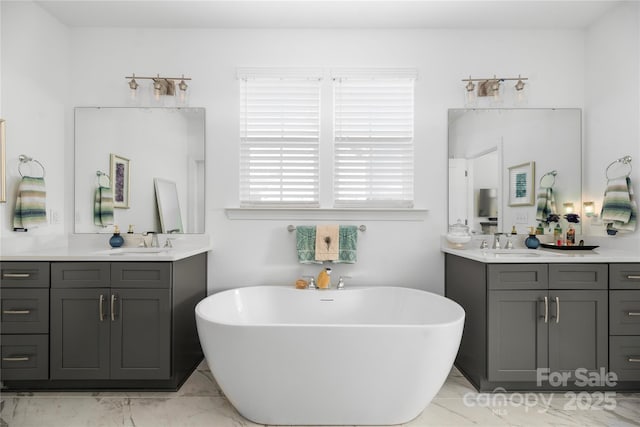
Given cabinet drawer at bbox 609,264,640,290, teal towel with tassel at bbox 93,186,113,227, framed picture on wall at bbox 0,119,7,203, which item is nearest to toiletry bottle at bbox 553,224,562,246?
cabinet drawer at bbox 609,264,640,290

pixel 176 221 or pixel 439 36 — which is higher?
pixel 439 36

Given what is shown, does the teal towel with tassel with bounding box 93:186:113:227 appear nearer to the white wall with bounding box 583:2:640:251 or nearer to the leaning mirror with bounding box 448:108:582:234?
the leaning mirror with bounding box 448:108:582:234

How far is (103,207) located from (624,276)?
3550 millimetres

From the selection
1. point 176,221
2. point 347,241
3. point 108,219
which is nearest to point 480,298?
point 347,241

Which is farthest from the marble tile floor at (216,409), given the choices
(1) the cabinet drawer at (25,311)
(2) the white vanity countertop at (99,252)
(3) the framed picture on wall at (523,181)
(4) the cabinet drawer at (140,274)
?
(3) the framed picture on wall at (523,181)

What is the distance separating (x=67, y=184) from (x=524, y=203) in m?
3.51

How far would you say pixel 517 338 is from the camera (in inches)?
84.3

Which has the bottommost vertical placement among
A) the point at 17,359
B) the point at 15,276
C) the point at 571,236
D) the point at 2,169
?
the point at 17,359

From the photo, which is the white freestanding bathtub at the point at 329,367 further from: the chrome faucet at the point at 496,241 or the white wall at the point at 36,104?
the white wall at the point at 36,104

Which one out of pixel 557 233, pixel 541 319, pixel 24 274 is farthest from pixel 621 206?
pixel 24 274

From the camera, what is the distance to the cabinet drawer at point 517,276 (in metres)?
2.13

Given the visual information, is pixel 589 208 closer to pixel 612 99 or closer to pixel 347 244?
pixel 612 99

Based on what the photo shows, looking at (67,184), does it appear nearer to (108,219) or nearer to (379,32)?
(108,219)

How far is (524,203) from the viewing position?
2748 millimetres
